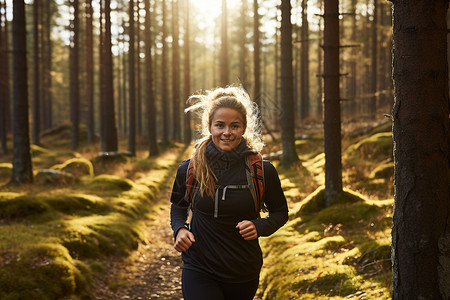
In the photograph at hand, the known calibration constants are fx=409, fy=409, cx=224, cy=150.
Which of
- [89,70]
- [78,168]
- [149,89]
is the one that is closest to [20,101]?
[78,168]

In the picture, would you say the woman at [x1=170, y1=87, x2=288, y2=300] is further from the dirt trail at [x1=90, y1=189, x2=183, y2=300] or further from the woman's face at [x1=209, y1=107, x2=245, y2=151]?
the dirt trail at [x1=90, y1=189, x2=183, y2=300]

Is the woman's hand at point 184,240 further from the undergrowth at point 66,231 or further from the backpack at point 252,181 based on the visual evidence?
the undergrowth at point 66,231

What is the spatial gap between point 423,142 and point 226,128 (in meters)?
1.47

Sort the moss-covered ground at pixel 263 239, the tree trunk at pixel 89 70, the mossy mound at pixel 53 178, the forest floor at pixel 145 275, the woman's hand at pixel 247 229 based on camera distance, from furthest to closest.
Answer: the tree trunk at pixel 89 70 < the mossy mound at pixel 53 178 < the forest floor at pixel 145 275 < the moss-covered ground at pixel 263 239 < the woman's hand at pixel 247 229

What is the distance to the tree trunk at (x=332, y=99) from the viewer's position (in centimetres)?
929

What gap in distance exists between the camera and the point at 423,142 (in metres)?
3.03

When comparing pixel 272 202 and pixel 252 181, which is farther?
pixel 272 202

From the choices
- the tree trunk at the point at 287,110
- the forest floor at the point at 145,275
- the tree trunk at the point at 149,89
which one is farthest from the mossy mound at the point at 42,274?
the tree trunk at the point at 149,89

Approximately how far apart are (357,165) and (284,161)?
487cm

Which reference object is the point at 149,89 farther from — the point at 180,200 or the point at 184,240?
the point at 184,240

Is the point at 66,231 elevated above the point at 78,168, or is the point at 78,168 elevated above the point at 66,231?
the point at 78,168

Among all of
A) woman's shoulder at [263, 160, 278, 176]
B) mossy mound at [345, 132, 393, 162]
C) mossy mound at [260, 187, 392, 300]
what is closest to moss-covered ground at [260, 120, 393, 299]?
mossy mound at [260, 187, 392, 300]

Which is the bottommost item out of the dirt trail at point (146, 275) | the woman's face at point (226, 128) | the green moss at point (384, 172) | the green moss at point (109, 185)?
the dirt trail at point (146, 275)

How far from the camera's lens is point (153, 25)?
42469 mm
